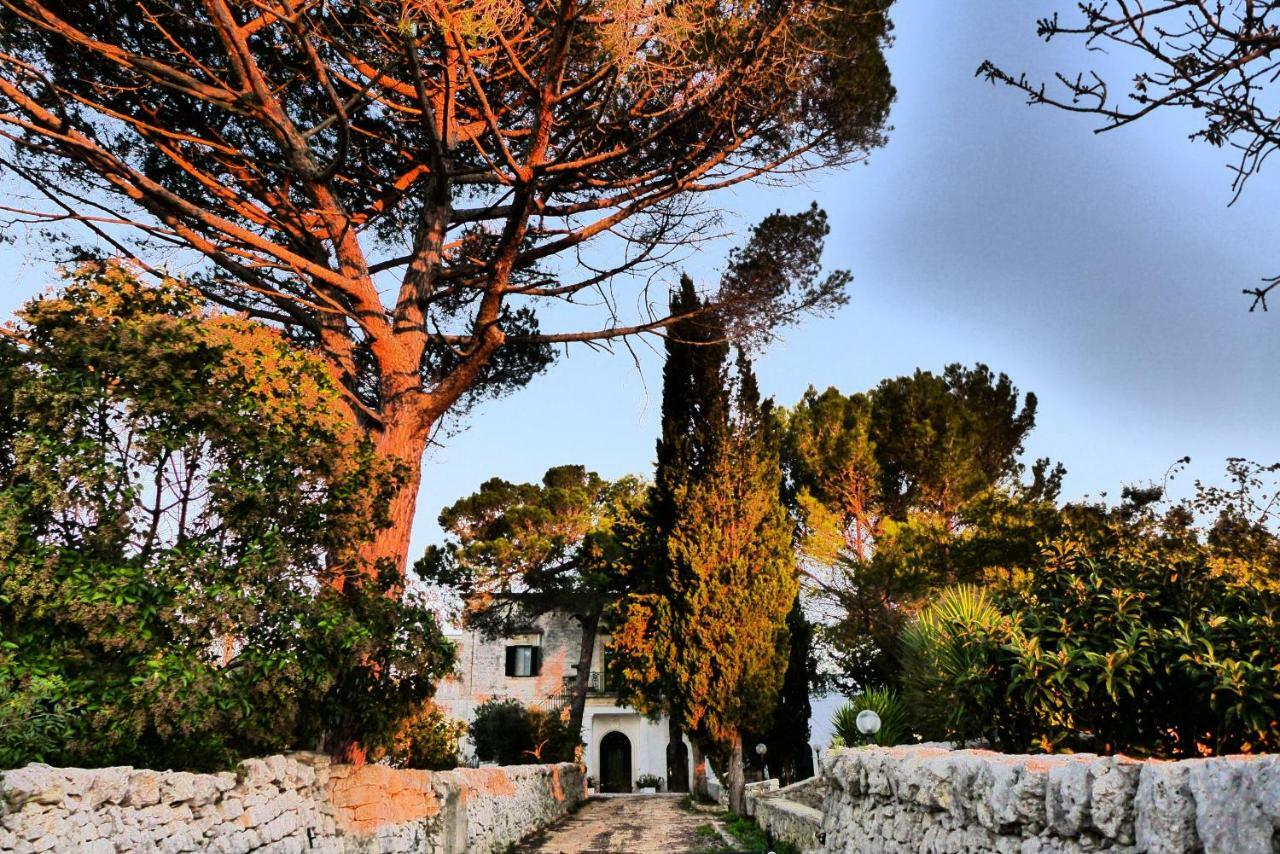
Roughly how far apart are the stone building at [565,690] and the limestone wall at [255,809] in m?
22.2

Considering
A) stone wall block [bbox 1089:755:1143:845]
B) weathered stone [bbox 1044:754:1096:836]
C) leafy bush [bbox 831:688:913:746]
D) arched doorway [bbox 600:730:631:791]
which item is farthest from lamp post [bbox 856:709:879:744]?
arched doorway [bbox 600:730:631:791]

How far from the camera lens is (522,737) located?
24203mm

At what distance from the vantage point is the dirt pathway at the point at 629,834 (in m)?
12.1

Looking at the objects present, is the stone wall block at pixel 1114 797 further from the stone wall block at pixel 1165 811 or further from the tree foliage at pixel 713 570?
the tree foliage at pixel 713 570

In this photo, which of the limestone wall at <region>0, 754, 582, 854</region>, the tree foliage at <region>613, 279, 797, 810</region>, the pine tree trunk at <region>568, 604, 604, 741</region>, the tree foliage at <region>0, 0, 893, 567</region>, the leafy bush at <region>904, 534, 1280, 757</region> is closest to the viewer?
the limestone wall at <region>0, 754, 582, 854</region>

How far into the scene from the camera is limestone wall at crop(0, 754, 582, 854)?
4414 millimetres

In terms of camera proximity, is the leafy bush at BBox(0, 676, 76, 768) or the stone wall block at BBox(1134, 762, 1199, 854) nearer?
the stone wall block at BBox(1134, 762, 1199, 854)

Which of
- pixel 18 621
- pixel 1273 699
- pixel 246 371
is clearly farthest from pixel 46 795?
pixel 1273 699

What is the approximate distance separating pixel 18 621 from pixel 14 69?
5924mm

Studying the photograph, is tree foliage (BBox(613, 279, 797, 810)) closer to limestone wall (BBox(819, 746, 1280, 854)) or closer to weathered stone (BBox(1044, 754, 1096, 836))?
limestone wall (BBox(819, 746, 1280, 854))

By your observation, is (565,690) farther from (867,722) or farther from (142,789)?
(142,789)

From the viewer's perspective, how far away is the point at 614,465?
30.4 metres

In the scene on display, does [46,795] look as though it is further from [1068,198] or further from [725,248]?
[1068,198]

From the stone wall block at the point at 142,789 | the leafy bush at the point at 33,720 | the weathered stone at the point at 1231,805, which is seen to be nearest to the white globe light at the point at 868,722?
the weathered stone at the point at 1231,805
